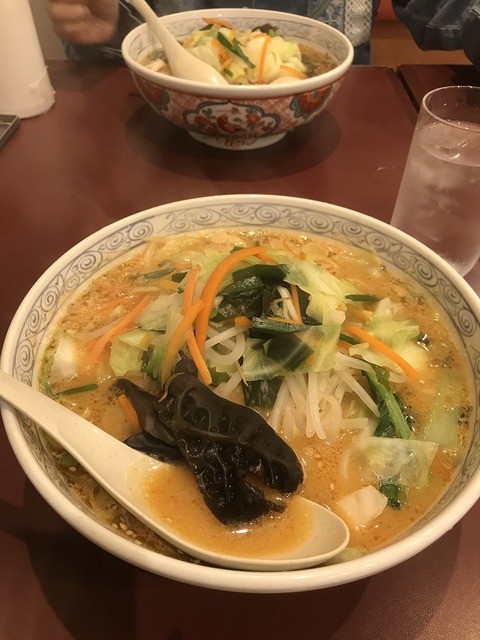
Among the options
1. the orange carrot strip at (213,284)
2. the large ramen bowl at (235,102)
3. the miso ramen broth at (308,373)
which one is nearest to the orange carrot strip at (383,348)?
the miso ramen broth at (308,373)

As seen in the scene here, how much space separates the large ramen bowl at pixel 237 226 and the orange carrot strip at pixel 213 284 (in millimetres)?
218

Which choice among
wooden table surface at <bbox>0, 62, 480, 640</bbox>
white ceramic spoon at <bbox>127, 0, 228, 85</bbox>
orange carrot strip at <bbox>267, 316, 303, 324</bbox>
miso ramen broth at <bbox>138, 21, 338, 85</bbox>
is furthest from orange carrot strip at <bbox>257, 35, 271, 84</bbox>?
orange carrot strip at <bbox>267, 316, 303, 324</bbox>

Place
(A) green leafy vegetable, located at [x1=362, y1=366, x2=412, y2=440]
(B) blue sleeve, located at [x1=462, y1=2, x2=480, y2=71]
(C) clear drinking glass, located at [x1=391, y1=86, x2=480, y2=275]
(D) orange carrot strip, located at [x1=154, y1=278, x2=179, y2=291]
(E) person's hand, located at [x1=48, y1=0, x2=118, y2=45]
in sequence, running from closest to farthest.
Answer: (A) green leafy vegetable, located at [x1=362, y1=366, x2=412, y2=440] → (D) orange carrot strip, located at [x1=154, y1=278, x2=179, y2=291] → (C) clear drinking glass, located at [x1=391, y1=86, x2=480, y2=275] → (B) blue sleeve, located at [x1=462, y1=2, x2=480, y2=71] → (E) person's hand, located at [x1=48, y1=0, x2=118, y2=45]

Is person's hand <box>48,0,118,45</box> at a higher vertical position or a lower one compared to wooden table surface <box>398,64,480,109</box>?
higher

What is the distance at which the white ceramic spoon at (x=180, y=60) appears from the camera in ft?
5.87

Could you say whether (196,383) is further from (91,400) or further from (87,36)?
(87,36)

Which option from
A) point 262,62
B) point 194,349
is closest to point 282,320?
point 194,349

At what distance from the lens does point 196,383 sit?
896 mm

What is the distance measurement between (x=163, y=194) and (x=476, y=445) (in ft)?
4.08

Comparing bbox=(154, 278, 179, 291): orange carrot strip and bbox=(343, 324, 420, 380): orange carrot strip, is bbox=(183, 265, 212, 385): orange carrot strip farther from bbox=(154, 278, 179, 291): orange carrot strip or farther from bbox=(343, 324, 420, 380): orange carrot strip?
bbox=(343, 324, 420, 380): orange carrot strip

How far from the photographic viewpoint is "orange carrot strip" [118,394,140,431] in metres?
0.93

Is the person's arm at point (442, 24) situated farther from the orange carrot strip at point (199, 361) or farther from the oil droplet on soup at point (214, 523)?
the oil droplet on soup at point (214, 523)

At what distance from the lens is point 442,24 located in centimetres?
257

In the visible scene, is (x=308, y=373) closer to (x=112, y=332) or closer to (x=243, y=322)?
(x=243, y=322)
